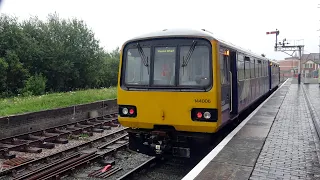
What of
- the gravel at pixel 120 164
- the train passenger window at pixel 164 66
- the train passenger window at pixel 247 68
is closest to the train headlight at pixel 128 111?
the train passenger window at pixel 164 66

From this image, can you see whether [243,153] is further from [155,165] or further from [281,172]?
[155,165]

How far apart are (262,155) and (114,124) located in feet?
26.6

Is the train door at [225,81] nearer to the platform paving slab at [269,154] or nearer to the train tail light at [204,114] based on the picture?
the train tail light at [204,114]

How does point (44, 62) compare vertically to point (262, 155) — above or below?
above

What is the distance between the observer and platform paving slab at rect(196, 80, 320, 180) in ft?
17.5

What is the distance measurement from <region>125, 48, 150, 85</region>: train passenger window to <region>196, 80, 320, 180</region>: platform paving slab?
2.37 meters

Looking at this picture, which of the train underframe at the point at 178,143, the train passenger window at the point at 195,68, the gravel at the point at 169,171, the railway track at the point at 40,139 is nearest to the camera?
the train passenger window at the point at 195,68

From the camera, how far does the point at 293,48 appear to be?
4450 centimetres

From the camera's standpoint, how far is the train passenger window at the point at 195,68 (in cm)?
670

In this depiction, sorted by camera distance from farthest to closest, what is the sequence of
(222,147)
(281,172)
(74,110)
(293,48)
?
1. (293,48)
2. (74,110)
3. (222,147)
4. (281,172)

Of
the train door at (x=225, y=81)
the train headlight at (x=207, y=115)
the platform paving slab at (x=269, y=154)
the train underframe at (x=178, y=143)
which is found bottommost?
the platform paving slab at (x=269, y=154)

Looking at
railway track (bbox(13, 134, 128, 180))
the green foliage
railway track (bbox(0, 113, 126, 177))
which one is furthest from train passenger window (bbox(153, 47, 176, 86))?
the green foliage

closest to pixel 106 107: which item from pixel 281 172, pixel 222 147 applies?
pixel 222 147

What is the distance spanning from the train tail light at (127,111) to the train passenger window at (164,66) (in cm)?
83
